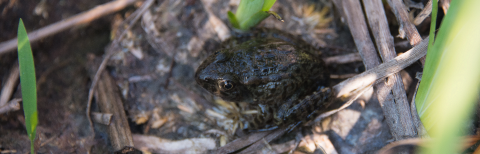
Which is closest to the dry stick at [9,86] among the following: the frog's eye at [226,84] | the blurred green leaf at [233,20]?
the frog's eye at [226,84]

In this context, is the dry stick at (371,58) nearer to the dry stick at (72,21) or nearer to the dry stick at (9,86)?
the dry stick at (72,21)

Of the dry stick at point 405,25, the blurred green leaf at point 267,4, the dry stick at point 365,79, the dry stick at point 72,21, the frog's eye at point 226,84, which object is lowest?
the dry stick at point 365,79

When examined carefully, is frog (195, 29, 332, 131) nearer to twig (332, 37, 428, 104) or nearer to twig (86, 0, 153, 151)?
twig (332, 37, 428, 104)

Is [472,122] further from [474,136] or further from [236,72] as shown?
[236,72]

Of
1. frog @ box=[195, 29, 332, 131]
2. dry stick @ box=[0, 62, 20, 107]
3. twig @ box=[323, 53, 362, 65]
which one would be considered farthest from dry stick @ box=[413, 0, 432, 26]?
dry stick @ box=[0, 62, 20, 107]

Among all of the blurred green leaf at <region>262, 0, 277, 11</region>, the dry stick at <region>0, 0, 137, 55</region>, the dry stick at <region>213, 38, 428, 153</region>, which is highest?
the dry stick at <region>0, 0, 137, 55</region>

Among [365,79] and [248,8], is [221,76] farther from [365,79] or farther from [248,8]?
[365,79]

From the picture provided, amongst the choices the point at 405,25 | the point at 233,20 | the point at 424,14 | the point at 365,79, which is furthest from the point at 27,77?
the point at 424,14
